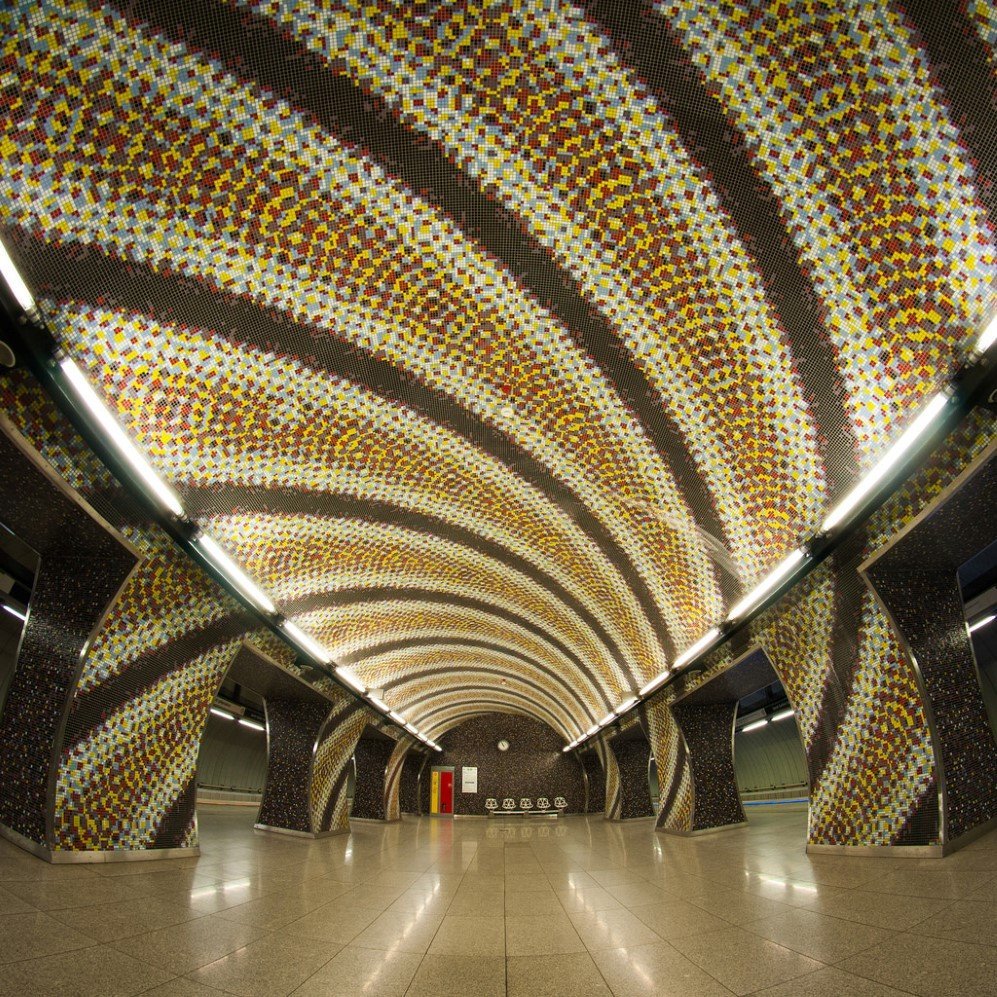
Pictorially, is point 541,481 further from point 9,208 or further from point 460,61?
point 9,208

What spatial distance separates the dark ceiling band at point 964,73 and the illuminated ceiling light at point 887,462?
138 cm

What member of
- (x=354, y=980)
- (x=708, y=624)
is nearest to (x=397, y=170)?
(x=354, y=980)

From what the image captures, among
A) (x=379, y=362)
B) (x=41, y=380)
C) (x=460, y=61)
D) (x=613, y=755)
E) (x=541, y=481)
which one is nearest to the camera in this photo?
(x=460, y=61)

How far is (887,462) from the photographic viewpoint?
475cm

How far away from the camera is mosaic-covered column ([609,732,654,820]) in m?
21.1

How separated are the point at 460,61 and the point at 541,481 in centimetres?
434

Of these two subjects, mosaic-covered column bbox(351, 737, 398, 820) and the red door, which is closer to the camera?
mosaic-covered column bbox(351, 737, 398, 820)

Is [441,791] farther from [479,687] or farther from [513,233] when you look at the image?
[513,233]

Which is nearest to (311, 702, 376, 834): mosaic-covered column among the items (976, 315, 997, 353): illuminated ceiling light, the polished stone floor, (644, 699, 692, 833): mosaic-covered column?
the polished stone floor

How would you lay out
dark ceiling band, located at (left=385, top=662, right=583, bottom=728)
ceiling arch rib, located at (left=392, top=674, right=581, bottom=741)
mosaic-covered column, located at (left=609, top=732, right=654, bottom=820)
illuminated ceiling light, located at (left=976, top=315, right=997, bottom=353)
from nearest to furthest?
1. illuminated ceiling light, located at (left=976, top=315, right=997, bottom=353)
2. dark ceiling band, located at (left=385, top=662, right=583, bottom=728)
3. ceiling arch rib, located at (left=392, top=674, right=581, bottom=741)
4. mosaic-covered column, located at (left=609, top=732, right=654, bottom=820)

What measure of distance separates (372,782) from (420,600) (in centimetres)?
1494

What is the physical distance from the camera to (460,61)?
3391 millimetres

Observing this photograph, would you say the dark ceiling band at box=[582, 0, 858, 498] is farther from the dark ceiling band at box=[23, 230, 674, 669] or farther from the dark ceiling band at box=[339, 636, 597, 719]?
the dark ceiling band at box=[339, 636, 597, 719]

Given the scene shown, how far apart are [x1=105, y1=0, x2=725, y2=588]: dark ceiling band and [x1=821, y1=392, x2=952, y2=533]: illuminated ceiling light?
1.97 m
